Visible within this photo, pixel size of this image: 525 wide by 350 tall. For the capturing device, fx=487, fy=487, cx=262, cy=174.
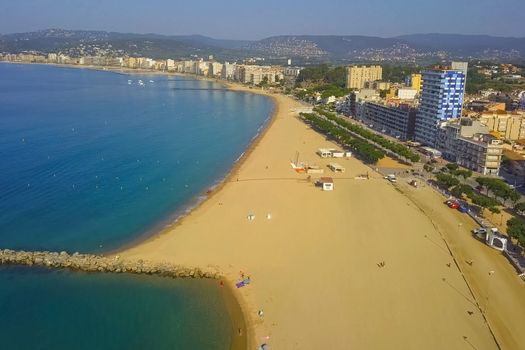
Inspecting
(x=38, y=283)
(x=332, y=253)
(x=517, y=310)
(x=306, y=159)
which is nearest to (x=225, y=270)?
(x=332, y=253)

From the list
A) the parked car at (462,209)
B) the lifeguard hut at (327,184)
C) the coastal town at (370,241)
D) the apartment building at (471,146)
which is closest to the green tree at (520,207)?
the coastal town at (370,241)

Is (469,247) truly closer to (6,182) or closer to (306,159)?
(306,159)

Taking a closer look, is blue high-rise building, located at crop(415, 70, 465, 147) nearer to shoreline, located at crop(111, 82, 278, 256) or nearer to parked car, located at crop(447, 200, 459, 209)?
parked car, located at crop(447, 200, 459, 209)

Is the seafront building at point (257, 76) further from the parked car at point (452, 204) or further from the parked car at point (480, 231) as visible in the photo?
the parked car at point (480, 231)

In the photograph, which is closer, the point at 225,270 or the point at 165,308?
the point at 165,308

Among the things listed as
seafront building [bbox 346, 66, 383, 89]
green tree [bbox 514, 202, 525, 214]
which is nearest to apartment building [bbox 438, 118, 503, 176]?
green tree [bbox 514, 202, 525, 214]

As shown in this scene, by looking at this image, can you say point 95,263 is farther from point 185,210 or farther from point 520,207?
point 520,207
